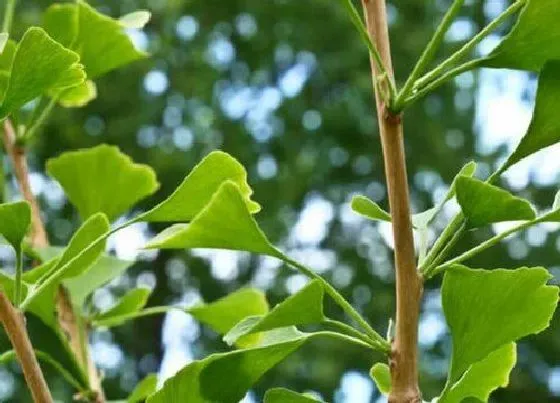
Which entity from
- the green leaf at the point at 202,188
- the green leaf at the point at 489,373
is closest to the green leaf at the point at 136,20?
the green leaf at the point at 202,188

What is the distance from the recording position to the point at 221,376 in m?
0.39

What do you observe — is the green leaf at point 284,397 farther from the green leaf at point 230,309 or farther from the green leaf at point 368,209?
the green leaf at point 230,309

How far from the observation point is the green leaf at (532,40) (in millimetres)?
376

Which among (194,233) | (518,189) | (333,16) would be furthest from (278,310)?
(333,16)

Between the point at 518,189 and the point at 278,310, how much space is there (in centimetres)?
415

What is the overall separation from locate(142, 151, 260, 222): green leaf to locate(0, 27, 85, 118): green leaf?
0.06 meters

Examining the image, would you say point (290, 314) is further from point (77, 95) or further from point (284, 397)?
point (77, 95)

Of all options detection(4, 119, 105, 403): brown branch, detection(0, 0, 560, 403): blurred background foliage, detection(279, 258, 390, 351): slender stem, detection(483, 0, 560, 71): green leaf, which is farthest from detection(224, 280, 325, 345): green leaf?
detection(0, 0, 560, 403): blurred background foliage

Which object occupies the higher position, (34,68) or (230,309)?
(34,68)

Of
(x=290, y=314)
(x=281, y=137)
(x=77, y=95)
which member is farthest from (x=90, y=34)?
(x=281, y=137)

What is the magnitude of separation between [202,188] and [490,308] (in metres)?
0.12

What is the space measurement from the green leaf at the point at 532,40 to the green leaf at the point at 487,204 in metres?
0.06

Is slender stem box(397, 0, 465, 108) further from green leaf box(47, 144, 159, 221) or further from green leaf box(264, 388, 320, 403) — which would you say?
green leaf box(47, 144, 159, 221)

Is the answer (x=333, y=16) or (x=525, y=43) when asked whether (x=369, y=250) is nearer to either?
(x=333, y=16)
